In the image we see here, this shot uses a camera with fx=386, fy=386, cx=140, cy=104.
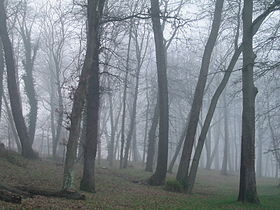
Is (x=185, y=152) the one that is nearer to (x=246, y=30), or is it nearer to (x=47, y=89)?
(x=246, y=30)

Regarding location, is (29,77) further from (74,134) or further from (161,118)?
(74,134)

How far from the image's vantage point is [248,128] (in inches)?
540

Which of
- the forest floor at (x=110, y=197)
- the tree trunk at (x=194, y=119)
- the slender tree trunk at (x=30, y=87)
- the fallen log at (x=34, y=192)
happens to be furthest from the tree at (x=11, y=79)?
the fallen log at (x=34, y=192)

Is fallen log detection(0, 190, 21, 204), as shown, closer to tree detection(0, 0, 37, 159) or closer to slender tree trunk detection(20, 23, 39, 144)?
tree detection(0, 0, 37, 159)

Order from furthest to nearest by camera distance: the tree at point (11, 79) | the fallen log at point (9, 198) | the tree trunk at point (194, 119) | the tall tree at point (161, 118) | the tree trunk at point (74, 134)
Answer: the tree at point (11, 79)
the tall tree at point (161, 118)
the tree trunk at point (194, 119)
the tree trunk at point (74, 134)
the fallen log at point (9, 198)

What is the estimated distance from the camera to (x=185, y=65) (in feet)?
129

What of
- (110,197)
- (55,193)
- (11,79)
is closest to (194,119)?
(110,197)

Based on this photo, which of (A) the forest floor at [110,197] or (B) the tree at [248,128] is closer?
(A) the forest floor at [110,197]

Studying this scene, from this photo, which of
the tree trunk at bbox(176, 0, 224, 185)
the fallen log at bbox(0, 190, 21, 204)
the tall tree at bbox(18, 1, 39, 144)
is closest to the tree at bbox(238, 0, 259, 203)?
the tree trunk at bbox(176, 0, 224, 185)

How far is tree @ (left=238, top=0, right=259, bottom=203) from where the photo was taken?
44.0ft

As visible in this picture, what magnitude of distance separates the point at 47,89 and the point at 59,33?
13670 mm

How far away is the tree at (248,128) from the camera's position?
13406mm

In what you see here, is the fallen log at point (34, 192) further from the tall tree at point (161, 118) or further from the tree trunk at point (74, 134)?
the tall tree at point (161, 118)

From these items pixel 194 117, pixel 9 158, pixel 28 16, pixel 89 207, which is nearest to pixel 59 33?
pixel 28 16
